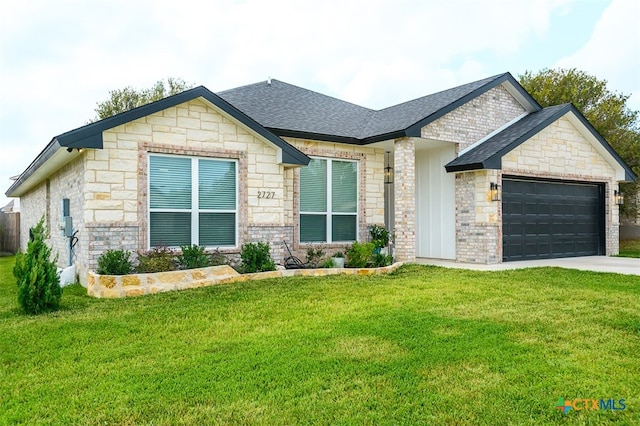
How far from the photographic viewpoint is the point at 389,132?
484 inches

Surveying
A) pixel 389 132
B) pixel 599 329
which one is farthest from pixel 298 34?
pixel 599 329

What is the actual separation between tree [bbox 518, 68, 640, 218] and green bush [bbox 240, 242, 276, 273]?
18563mm

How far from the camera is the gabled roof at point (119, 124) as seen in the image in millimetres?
8414

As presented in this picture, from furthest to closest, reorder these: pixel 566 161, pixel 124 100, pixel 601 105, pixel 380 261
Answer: pixel 124 100
pixel 601 105
pixel 566 161
pixel 380 261

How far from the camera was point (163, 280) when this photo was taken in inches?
334

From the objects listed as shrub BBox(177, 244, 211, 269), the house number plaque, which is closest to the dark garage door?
the house number plaque

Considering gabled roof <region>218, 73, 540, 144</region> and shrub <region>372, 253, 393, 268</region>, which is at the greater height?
gabled roof <region>218, 73, 540, 144</region>

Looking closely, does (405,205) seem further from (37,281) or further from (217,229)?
(37,281)

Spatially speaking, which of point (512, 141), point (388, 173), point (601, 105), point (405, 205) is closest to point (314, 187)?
point (405, 205)

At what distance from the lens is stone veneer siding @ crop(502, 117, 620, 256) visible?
13.3 meters

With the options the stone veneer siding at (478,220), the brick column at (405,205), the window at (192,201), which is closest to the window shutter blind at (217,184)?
the window at (192,201)

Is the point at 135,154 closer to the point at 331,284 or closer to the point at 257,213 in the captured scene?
the point at 257,213

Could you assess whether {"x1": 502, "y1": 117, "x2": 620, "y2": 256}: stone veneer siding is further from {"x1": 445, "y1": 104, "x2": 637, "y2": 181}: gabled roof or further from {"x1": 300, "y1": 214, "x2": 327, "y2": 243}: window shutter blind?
{"x1": 300, "y1": 214, "x2": 327, "y2": 243}: window shutter blind

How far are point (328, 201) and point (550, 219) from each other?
22.5ft
